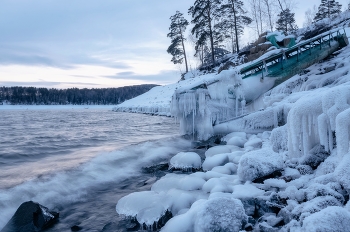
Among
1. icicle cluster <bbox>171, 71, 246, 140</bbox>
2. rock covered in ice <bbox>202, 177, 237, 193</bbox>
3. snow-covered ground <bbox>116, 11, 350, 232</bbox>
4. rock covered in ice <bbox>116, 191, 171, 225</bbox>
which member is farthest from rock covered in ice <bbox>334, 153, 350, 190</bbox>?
icicle cluster <bbox>171, 71, 246, 140</bbox>

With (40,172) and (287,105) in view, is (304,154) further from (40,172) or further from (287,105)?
(40,172)

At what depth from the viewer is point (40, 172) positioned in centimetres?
630


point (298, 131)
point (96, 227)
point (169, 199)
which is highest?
point (298, 131)

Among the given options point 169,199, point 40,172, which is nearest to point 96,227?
point 169,199

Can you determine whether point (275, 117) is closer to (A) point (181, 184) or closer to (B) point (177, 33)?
(A) point (181, 184)

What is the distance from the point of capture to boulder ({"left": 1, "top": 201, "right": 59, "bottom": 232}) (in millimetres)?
3699

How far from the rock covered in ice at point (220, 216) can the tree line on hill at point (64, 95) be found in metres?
110

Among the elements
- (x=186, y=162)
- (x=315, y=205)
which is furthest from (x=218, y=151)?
(x=315, y=205)

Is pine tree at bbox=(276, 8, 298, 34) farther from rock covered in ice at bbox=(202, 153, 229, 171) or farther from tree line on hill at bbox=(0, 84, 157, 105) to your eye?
tree line on hill at bbox=(0, 84, 157, 105)

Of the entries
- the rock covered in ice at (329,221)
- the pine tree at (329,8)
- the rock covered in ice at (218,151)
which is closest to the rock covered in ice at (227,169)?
the rock covered in ice at (218,151)

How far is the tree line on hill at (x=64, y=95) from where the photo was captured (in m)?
97.5

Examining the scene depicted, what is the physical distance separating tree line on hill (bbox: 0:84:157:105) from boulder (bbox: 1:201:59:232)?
108668 mm

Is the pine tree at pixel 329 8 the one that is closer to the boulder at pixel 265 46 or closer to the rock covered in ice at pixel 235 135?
the boulder at pixel 265 46

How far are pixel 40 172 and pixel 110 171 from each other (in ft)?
5.77
